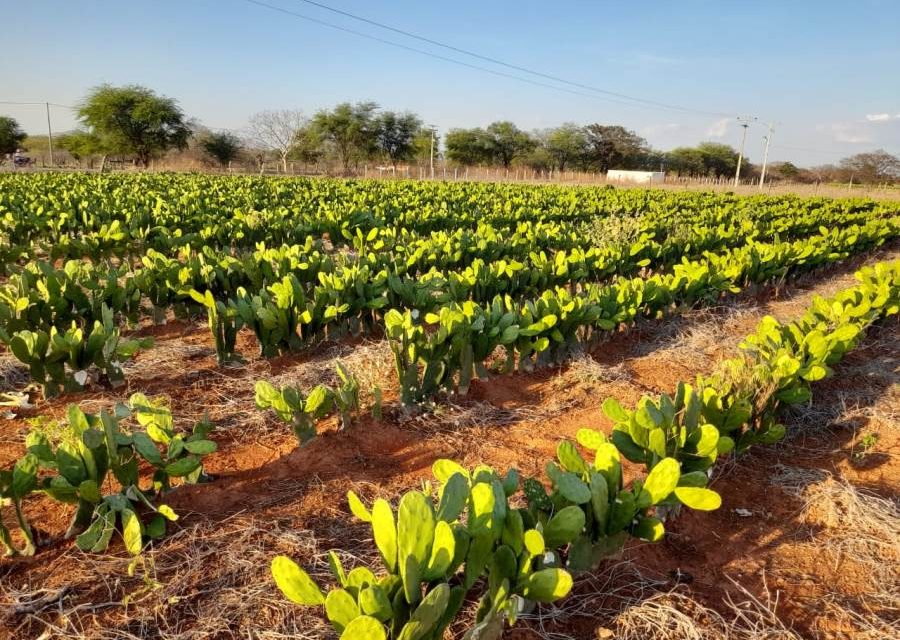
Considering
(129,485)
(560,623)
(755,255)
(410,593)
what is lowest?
(560,623)

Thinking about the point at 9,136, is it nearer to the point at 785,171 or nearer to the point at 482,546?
the point at 482,546

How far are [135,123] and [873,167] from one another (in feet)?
251

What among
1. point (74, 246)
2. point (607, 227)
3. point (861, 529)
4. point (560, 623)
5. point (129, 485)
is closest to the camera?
point (560, 623)

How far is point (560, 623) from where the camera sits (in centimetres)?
189

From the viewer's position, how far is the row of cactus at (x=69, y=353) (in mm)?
3055

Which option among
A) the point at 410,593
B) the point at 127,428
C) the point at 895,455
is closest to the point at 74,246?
the point at 127,428

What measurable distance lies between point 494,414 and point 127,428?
2.16m

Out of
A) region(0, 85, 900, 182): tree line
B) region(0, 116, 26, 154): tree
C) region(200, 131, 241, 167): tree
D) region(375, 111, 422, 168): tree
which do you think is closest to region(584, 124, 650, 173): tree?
region(0, 85, 900, 182): tree line

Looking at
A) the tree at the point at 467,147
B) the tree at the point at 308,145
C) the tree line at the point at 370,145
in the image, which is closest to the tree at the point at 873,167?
the tree line at the point at 370,145

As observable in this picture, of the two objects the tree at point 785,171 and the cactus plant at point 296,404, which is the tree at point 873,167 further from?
the cactus plant at point 296,404

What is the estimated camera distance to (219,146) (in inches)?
2103

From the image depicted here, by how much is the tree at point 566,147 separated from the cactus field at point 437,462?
59.1 metres

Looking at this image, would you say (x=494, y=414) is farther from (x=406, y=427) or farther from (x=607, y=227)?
(x=607, y=227)

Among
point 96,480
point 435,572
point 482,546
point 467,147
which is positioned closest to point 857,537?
point 482,546
